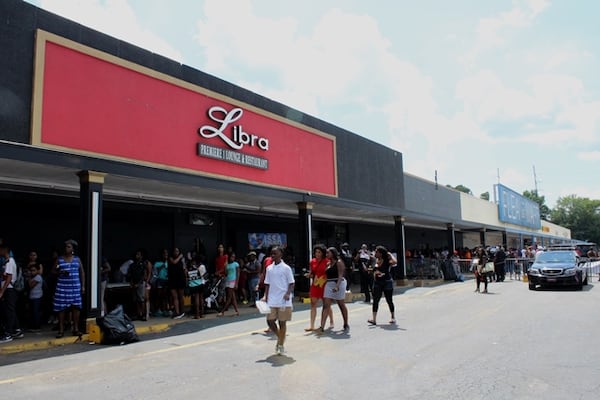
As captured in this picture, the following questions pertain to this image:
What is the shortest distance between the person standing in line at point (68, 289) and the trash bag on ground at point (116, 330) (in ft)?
2.16

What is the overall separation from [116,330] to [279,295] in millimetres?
3302

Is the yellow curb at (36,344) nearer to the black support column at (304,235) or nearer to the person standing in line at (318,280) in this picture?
the person standing in line at (318,280)

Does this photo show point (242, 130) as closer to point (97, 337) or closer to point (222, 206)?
point (222, 206)

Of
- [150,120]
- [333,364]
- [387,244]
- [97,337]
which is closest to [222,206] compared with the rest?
[150,120]

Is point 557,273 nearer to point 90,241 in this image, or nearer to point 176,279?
point 176,279

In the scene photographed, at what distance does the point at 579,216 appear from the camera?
9412cm

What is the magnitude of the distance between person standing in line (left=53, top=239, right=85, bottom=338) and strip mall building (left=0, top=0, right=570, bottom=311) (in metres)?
0.32

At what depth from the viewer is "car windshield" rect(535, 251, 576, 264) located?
57.6 ft

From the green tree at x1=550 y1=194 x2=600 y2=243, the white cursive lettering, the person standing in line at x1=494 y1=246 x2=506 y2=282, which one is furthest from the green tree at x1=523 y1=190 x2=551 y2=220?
the white cursive lettering

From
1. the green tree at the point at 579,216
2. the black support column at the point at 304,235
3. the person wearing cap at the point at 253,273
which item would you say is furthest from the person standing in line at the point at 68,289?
the green tree at the point at 579,216

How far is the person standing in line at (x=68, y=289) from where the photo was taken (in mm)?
9219

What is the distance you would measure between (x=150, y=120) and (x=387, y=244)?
1997cm

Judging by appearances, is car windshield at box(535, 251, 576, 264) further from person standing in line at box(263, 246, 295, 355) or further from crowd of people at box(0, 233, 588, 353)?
person standing in line at box(263, 246, 295, 355)

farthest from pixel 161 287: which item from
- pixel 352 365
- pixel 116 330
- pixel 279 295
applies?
pixel 352 365
